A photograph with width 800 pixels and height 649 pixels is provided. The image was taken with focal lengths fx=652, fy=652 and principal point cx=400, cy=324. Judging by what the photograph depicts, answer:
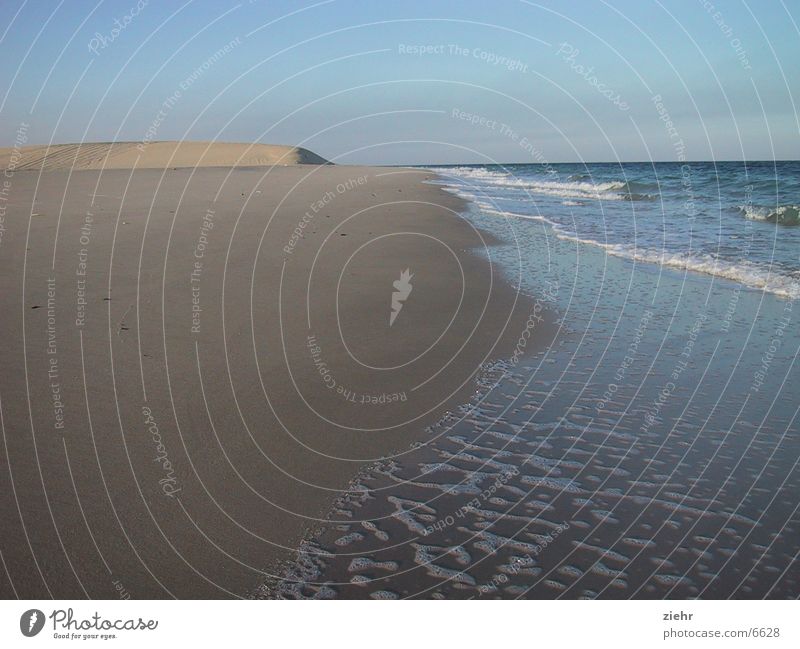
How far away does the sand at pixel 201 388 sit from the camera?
3740 millimetres

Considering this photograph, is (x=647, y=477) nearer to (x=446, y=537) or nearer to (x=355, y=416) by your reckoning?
(x=446, y=537)

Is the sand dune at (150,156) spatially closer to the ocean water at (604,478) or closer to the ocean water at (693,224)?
the ocean water at (693,224)

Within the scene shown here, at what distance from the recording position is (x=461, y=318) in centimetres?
875

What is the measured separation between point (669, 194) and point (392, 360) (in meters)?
31.0

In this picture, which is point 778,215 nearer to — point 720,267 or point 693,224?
point 693,224

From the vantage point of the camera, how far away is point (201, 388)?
583cm

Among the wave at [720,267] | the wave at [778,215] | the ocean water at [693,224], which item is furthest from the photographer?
the wave at [778,215]

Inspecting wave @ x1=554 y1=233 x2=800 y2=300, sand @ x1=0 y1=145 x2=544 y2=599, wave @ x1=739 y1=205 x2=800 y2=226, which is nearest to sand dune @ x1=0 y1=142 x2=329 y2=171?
sand @ x1=0 y1=145 x2=544 y2=599

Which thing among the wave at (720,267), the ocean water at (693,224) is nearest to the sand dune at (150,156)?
the ocean water at (693,224)

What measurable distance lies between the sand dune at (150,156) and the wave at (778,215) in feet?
130

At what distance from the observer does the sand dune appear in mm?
49344

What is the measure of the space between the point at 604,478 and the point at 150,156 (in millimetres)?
63464

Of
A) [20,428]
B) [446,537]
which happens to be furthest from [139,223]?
[446,537]

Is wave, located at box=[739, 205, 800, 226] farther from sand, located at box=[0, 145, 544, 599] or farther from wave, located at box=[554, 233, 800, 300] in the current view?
sand, located at box=[0, 145, 544, 599]
